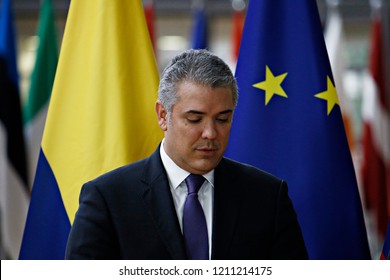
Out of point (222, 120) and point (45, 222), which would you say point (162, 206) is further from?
point (45, 222)

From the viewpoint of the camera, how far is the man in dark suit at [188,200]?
2.21 metres

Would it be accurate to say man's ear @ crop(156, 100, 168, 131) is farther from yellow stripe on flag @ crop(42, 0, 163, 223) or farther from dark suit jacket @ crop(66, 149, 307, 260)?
yellow stripe on flag @ crop(42, 0, 163, 223)

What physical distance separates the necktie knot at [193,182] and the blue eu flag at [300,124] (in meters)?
0.90

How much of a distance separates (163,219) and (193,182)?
0.17 m

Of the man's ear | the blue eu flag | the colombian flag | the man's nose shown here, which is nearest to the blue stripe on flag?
the colombian flag

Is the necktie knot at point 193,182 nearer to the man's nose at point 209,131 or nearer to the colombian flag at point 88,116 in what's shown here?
the man's nose at point 209,131

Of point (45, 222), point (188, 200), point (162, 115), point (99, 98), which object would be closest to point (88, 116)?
point (99, 98)

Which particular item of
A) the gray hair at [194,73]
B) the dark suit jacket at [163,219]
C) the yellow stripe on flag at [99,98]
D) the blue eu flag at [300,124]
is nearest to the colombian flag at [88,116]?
the yellow stripe on flag at [99,98]

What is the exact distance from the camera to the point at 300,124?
125 inches

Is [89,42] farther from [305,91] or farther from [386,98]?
[386,98]

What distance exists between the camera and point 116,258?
2244 millimetres

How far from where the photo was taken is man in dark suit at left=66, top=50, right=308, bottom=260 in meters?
2.21

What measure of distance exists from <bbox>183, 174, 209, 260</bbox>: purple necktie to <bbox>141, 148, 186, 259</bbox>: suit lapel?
0.04 m
